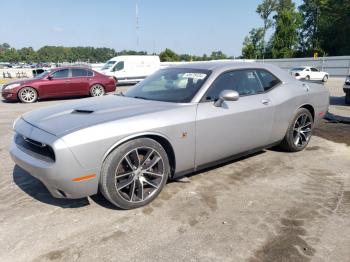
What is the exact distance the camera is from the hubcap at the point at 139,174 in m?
3.35

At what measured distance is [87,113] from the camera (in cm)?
352

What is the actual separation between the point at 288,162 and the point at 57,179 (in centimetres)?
338

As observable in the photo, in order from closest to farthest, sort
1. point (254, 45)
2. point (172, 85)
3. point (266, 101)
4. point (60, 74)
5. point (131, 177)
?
point (131, 177), point (172, 85), point (266, 101), point (60, 74), point (254, 45)

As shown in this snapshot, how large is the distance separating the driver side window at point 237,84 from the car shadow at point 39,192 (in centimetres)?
191

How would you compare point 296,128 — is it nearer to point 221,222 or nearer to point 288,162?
point 288,162

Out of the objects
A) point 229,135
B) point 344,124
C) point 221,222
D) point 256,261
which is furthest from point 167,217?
point 344,124

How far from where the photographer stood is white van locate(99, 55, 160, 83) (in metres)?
19.9

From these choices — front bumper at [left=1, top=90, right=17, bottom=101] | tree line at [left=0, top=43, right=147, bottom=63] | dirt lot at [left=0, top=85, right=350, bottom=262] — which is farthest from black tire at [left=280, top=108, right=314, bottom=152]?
tree line at [left=0, top=43, right=147, bottom=63]

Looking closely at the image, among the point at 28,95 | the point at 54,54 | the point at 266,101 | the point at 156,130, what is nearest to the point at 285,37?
the point at 28,95

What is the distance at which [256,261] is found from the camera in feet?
8.54

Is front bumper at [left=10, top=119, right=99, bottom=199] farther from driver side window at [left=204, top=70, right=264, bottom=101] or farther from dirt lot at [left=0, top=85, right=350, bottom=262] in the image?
driver side window at [left=204, top=70, right=264, bottom=101]

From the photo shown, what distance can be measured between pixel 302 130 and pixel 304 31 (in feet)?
255

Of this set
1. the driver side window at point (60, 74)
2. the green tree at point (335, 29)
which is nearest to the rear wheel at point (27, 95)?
the driver side window at point (60, 74)

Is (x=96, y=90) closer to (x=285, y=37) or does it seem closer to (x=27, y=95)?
(x=27, y=95)
